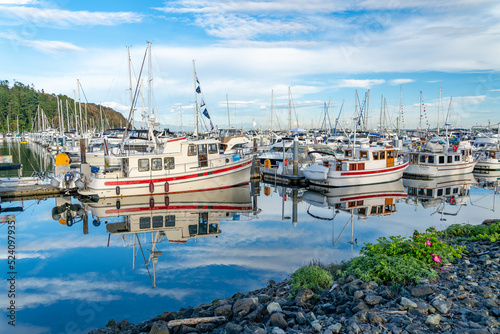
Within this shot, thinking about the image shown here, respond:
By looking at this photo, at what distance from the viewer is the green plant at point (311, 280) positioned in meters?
7.75

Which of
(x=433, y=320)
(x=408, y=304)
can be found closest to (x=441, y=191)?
(x=408, y=304)

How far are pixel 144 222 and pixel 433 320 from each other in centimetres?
1359

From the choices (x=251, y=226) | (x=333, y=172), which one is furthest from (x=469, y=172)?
(x=251, y=226)

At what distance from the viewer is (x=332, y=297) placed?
6.91 m

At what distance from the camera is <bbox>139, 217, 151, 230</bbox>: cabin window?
51.5 feet

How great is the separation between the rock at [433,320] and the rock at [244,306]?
118 inches

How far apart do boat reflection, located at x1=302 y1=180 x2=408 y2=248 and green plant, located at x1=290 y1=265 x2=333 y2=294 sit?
690cm

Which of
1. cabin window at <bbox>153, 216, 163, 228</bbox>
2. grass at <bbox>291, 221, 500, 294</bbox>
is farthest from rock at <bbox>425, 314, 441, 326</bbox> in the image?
cabin window at <bbox>153, 216, 163, 228</bbox>

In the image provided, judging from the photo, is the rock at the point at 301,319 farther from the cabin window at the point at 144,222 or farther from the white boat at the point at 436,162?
the white boat at the point at 436,162

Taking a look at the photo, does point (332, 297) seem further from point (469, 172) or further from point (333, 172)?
point (469, 172)

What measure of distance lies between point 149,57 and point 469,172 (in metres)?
30.4

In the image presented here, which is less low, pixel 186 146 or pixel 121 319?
pixel 186 146

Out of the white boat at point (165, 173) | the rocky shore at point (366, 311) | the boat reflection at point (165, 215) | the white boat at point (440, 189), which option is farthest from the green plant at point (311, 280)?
the white boat at point (165, 173)

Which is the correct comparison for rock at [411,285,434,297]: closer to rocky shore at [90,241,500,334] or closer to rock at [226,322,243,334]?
rocky shore at [90,241,500,334]
